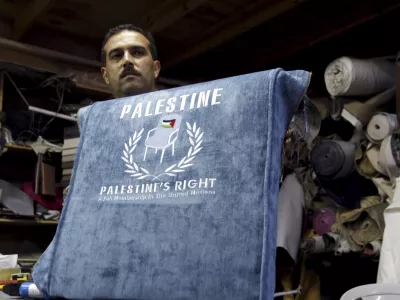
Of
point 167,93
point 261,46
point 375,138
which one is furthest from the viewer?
point 261,46

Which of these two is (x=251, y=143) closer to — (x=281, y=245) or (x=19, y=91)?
(x=281, y=245)

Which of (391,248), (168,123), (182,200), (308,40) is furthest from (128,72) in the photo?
(308,40)

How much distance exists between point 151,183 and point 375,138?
5.00 ft

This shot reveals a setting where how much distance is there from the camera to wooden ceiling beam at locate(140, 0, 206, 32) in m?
2.37

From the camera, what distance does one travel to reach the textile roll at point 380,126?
1974mm

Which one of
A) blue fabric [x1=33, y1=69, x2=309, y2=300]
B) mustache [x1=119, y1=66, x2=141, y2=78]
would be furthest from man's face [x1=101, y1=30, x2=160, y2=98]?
blue fabric [x1=33, y1=69, x2=309, y2=300]

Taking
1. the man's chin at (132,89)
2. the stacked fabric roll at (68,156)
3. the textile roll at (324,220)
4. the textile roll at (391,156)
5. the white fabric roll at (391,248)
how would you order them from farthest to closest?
the stacked fabric roll at (68,156), the textile roll at (324,220), the textile roll at (391,156), the white fabric roll at (391,248), the man's chin at (132,89)

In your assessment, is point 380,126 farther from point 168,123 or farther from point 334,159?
point 168,123

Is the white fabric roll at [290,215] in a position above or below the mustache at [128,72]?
below

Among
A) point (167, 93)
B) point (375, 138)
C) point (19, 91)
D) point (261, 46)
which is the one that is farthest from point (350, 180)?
point (19, 91)

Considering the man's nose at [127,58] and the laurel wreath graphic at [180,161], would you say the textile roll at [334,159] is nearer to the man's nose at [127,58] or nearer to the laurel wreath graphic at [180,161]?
the man's nose at [127,58]

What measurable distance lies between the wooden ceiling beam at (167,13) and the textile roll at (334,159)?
91cm

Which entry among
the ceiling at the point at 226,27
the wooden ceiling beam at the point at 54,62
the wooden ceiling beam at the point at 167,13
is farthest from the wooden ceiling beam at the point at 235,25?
the wooden ceiling beam at the point at 54,62

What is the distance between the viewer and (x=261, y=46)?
290 cm
